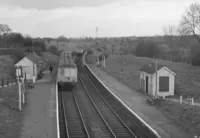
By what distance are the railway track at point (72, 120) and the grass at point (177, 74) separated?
8277 mm

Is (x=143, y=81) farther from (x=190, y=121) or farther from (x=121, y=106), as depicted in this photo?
(x=190, y=121)

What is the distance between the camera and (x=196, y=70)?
45219mm

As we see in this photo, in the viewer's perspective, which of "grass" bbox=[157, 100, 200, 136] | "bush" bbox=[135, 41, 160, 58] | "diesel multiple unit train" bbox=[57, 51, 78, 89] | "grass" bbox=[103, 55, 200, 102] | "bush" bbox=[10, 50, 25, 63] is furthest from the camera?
"bush" bbox=[135, 41, 160, 58]

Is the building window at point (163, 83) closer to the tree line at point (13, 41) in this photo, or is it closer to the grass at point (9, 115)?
the grass at point (9, 115)

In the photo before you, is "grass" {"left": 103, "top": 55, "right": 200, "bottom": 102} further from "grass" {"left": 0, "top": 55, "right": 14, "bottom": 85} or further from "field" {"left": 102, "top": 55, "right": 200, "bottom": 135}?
"grass" {"left": 0, "top": 55, "right": 14, "bottom": 85}

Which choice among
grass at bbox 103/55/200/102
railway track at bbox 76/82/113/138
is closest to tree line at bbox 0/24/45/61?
grass at bbox 103/55/200/102

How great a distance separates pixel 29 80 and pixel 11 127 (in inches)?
742

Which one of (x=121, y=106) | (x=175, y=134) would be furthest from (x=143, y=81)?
(x=175, y=134)

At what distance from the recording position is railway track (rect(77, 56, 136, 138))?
60.4 feet

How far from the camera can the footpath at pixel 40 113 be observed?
56.7ft

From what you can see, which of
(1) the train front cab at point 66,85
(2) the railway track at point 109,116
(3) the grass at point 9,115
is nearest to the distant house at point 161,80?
(2) the railway track at point 109,116

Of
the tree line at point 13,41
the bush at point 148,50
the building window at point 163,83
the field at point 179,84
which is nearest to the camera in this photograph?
the field at point 179,84

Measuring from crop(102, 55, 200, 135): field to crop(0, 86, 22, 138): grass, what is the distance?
10623mm

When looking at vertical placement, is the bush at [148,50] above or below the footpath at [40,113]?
above
